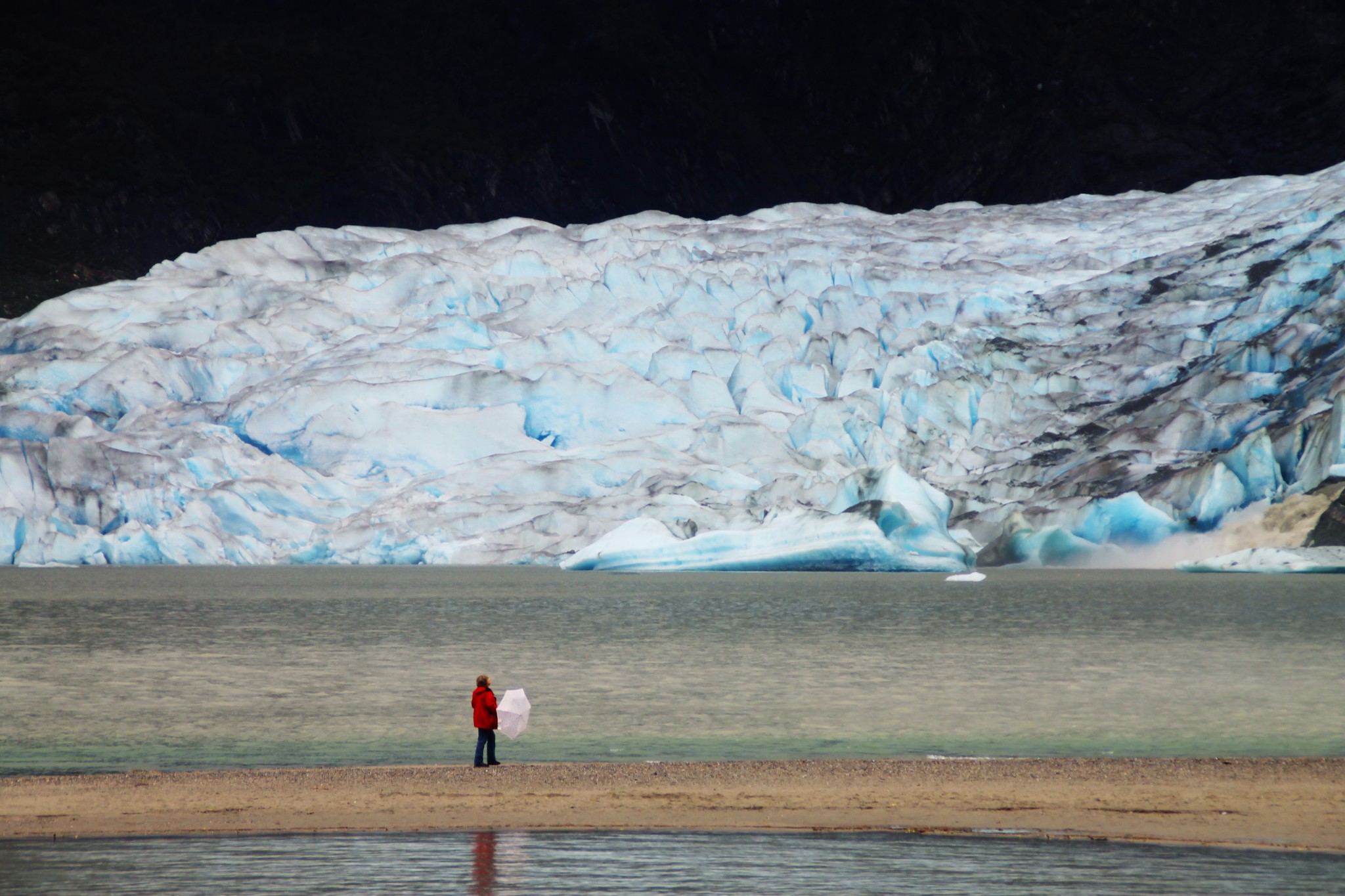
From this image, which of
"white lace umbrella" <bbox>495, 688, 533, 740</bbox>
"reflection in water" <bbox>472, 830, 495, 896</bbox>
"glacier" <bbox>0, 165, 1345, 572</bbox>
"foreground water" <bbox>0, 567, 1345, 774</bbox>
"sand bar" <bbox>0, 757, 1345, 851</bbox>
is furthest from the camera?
"glacier" <bbox>0, 165, 1345, 572</bbox>

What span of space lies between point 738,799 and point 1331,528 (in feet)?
88.9

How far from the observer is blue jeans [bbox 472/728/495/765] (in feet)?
35.5

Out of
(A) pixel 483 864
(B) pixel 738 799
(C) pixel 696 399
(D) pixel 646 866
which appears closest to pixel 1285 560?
(C) pixel 696 399

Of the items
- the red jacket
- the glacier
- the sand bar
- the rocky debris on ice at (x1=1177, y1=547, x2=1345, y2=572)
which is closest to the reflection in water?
the sand bar

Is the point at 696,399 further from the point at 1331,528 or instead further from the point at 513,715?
the point at 513,715

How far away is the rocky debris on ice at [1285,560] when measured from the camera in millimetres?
32812

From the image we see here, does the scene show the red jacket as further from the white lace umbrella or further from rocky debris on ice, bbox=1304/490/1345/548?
rocky debris on ice, bbox=1304/490/1345/548

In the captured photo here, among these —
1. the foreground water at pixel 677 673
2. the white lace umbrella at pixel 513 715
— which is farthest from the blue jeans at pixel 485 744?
the foreground water at pixel 677 673

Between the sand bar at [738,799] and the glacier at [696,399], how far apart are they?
2292 centimetres

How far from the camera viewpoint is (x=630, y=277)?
157 ft

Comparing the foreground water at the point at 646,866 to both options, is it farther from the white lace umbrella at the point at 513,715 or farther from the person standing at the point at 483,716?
the white lace umbrella at the point at 513,715

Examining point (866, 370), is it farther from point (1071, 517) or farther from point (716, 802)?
point (716, 802)

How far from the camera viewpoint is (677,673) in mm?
18531

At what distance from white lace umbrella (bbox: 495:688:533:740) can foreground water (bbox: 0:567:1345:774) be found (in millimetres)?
837
